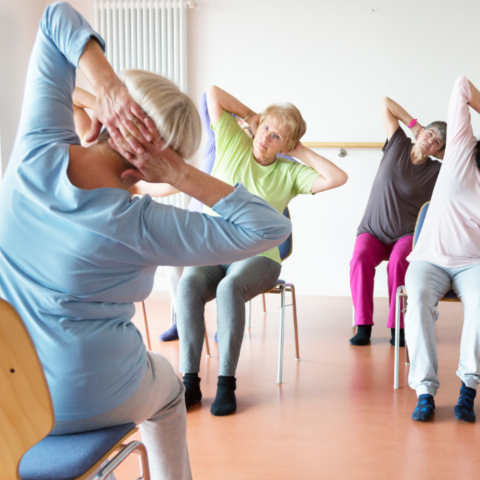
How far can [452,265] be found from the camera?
2.14 metres

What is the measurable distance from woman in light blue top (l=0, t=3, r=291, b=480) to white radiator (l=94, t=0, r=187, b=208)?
3299 millimetres

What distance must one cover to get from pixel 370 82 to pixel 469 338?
107 inches

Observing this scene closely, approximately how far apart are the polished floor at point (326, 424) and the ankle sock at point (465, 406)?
31 mm

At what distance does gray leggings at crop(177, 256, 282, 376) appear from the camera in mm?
2010

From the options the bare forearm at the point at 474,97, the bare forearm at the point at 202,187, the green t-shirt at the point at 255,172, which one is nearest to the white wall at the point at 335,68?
the bare forearm at the point at 474,97

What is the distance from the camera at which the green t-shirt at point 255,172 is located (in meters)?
2.33

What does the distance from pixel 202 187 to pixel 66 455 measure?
20.1 inches

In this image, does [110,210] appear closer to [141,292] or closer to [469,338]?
[141,292]

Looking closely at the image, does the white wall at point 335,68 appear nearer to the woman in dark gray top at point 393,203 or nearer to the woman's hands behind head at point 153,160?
the woman in dark gray top at point 393,203

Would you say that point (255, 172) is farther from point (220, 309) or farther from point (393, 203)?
point (393, 203)

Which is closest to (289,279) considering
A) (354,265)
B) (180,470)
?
(354,265)

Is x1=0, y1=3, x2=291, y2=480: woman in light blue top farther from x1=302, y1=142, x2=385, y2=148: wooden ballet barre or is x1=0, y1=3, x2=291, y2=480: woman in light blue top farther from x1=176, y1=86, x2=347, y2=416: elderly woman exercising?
x1=302, y1=142, x2=385, y2=148: wooden ballet barre

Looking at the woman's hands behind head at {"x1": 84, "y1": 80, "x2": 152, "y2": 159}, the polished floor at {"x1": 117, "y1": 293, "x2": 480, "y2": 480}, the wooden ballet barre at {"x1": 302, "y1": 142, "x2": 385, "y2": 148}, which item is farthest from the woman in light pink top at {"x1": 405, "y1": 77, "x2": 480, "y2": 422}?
the wooden ballet barre at {"x1": 302, "y1": 142, "x2": 385, "y2": 148}

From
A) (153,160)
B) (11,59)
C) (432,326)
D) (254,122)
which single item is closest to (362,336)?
(432,326)
